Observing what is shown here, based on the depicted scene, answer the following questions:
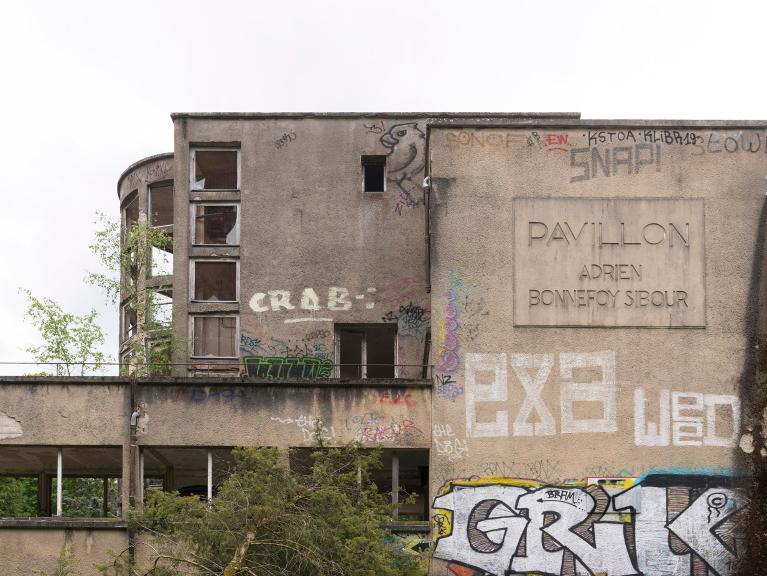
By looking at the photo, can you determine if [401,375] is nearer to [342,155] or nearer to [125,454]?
[342,155]

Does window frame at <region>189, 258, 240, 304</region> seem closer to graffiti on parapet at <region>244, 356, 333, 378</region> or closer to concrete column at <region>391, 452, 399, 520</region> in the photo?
graffiti on parapet at <region>244, 356, 333, 378</region>

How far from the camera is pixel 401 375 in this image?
32.6m

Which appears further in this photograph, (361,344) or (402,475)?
(361,344)

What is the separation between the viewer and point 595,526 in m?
25.8

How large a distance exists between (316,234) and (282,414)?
8.12 meters

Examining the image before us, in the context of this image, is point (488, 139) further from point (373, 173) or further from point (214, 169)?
point (214, 169)

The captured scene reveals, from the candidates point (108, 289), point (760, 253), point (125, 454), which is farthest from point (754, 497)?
point (108, 289)

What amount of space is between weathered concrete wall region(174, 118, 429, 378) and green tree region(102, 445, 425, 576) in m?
10.4

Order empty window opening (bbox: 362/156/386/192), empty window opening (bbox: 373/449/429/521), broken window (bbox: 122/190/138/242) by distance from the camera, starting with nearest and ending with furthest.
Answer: empty window opening (bbox: 373/449/429/521), empty window opening (bbox: 362/156/386/192), broken window (bbox: 122/190/138/242)

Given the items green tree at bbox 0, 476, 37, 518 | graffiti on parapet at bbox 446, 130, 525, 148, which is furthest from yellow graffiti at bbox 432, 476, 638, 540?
green tree at bbox 0, 476, 37, 518

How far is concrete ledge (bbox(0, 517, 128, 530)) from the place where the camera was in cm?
2544

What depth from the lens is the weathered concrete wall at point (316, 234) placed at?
33.1 metres

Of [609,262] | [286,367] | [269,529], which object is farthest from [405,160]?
[269,529]

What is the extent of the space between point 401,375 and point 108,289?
33.8ft
